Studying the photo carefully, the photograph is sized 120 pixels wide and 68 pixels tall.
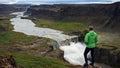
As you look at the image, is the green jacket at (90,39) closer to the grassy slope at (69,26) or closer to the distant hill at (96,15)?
the distant hill at (96,15)

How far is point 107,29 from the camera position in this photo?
120 m

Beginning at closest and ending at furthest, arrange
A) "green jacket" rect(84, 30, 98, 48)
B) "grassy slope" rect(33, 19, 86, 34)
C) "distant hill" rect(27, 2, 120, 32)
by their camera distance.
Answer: "green jacket" rect(84, 30, 98, 48)
"grassy slope" rect(33, 19, 86, 34)
"distant hill" rect(27, 2, 120, 32)

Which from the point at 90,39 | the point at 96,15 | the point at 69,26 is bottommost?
the point at 69,26

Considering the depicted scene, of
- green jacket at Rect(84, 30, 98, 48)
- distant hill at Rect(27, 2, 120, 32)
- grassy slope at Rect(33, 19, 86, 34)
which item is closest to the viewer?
green jacket at Rect(84, 30, 98, 48)

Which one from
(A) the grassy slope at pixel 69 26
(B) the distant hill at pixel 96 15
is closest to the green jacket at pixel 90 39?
(B) the distant hill at pixel 96 15

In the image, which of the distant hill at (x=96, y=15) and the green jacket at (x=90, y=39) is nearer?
the green jacket at (x=90, y=39)

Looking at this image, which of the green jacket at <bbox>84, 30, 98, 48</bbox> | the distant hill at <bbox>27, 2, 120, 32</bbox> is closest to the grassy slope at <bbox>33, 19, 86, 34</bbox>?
the distant hill at <bbox>27, 2, 120, 32</bbox>

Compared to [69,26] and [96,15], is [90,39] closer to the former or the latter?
[69,26]

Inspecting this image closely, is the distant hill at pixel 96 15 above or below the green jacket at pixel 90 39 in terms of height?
below

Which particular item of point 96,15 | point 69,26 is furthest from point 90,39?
point 96,15

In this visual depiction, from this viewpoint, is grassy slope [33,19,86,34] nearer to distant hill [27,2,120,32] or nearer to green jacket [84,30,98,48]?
distant hill [27,2,120,32]

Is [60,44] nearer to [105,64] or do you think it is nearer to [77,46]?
[77,46]

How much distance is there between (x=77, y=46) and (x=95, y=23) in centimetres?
5198

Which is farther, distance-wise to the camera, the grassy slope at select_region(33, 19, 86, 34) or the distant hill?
the distant hill
